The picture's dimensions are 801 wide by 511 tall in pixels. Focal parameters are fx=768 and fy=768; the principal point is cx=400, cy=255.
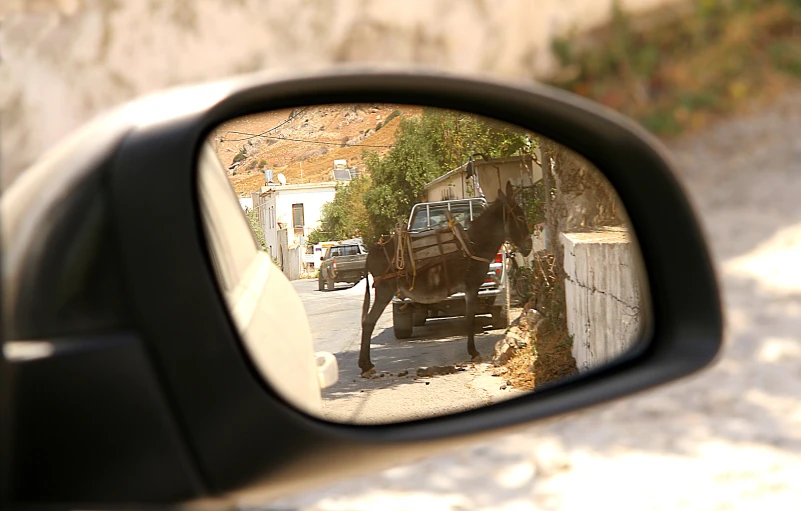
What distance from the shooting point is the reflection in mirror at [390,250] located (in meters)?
1.00

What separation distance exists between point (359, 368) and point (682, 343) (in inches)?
22.0

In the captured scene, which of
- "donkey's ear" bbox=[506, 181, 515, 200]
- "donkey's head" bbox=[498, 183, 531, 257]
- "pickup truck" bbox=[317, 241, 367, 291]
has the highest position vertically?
"donkey's ear" bbox=[506, 181, 515, 200]

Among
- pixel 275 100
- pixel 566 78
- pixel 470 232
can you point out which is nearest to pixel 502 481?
pixel 470 232

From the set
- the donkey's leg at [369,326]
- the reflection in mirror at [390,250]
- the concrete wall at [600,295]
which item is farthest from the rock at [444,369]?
the concrete wall at [600,295]

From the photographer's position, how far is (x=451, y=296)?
110 centimetres

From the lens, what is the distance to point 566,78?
7848mm

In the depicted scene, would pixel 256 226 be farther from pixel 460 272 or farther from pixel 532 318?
pixel 532 318

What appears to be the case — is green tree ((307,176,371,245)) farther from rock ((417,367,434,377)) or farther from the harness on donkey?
rock ((417,367,434,377))

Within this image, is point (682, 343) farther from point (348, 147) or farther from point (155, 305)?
point (155, 305)

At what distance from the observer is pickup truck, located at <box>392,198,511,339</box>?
108 cm

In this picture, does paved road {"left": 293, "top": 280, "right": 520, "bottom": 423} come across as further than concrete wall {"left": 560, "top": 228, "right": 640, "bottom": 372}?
No

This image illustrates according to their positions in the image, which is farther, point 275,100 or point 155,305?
point 275,100

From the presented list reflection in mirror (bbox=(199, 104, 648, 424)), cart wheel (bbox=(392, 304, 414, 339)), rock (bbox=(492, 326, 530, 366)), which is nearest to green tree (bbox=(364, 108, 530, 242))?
reflection in mirror (bbox=(199, 104, 648, 424))

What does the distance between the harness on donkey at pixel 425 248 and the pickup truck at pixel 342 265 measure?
3 cm
